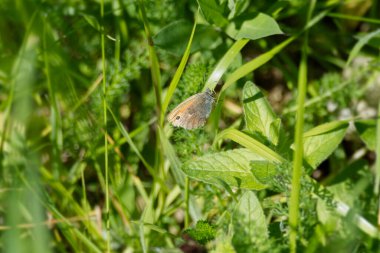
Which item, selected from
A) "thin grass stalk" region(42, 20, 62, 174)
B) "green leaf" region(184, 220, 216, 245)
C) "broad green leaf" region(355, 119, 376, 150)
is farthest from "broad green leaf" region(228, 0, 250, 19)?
"green leaf" region(184, 220, 216, 245)

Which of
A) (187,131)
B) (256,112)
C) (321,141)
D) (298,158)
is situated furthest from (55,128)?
(298,158)

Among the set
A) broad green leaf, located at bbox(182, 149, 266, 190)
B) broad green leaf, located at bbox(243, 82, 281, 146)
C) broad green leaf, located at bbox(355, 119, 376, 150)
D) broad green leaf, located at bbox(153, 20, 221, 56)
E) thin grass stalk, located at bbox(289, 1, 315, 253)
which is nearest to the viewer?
thin grass stalk, located at bbox(289, 1, 315, 253)

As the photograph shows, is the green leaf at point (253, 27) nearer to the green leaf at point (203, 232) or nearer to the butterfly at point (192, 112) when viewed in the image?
the butterfly at point (192, 112)

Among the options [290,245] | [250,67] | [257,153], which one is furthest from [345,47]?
[290,245]

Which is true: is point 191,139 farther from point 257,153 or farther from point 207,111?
point 257,153

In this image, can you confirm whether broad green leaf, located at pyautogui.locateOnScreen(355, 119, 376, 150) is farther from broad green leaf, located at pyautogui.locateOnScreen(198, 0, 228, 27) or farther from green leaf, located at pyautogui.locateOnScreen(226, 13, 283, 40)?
broad green leaf, located at pyautogui.locateOnScreen(198, 0, 228, 27)

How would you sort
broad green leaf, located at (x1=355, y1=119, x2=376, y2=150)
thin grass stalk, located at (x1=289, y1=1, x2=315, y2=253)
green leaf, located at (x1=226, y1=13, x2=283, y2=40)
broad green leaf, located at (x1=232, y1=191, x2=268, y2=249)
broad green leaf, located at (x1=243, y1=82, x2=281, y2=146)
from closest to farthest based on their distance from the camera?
thin grass stalk, located at (x1=289, y1=1, x2=315, y2=253) → broad green leaf, located at (x1=232, y1=191, x2=268, y2=249) → broad green leaf, located at (x1=243, y1=82, x2=281, y2=146) → green leaf, located at (x1=226, y1=13, x2=283, y2=40) → broad green leaf, located at (x1=355, y1=119, x2=376, y2=150)

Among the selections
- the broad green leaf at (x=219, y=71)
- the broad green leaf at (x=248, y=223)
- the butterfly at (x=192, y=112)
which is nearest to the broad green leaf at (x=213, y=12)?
the broad green leaf at (x=219, y=71)
